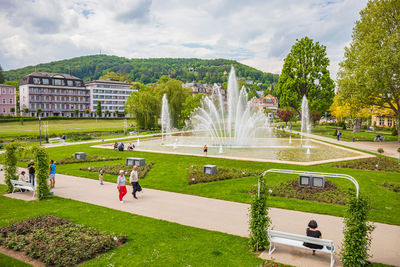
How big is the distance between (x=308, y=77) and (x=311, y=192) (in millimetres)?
51035

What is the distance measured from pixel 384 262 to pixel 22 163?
27667 mm

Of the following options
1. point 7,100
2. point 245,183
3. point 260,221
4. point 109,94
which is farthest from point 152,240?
point 109,94

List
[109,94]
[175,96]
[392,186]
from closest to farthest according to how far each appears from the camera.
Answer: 1. [392,186]
2. [175,96]
3. [109,94]

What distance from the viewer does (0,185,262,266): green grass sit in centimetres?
781

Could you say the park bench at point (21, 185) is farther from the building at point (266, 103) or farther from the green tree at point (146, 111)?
the building at point (266, 103)

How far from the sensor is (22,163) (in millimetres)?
25031

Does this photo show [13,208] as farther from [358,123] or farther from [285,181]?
[358,123]

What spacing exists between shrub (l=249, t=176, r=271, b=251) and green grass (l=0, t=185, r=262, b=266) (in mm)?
387

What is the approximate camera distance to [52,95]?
104 m

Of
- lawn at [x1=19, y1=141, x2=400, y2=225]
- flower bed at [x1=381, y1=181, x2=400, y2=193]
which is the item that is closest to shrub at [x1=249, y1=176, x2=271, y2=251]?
lawn at [x1=19, y1=141, x2=400, y2=225]

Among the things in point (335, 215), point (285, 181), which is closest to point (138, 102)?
point (285, 181)

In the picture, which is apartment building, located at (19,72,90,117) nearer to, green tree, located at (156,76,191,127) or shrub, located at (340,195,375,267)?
green tree, located at (156,76,191,127)

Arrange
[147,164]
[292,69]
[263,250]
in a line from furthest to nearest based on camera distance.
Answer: [292,69] → [147,164] → [263,250]

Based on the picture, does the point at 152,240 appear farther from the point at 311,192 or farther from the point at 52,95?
the point at 52,95
